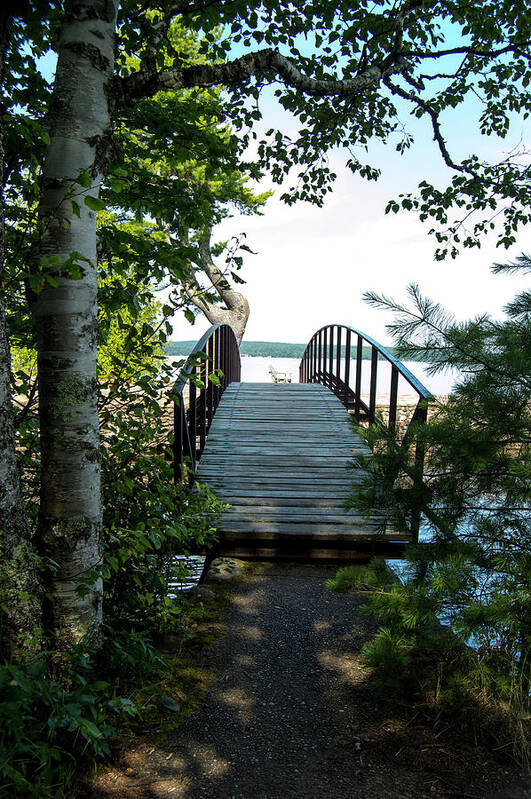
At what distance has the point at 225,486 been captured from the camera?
532 cm

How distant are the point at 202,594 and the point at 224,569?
1.53ft

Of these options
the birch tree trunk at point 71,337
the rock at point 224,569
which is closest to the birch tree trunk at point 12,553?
the birch tree trunk at point 71,337

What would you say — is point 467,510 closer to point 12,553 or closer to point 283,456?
point 12,553

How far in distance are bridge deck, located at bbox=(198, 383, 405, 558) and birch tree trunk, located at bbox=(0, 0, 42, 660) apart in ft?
5.13

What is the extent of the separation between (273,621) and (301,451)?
3299 millimetres

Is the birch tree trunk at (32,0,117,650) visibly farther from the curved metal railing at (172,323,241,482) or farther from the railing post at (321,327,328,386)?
the railing post at (321,327,328,386)

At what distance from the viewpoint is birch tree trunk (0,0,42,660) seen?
1.88 metres

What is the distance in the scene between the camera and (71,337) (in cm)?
212

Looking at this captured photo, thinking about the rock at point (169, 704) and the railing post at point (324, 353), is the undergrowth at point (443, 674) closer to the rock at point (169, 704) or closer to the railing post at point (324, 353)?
the rock at point (169, 704)

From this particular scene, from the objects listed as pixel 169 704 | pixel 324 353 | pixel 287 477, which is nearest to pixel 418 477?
pixel 169 704

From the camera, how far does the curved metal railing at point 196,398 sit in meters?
2.93

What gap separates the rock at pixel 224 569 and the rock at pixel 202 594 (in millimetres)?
187

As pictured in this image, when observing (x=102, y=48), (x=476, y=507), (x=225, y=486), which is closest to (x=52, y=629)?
(x=476, y=507)

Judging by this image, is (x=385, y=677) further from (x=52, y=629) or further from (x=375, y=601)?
(x=52, y=629)
